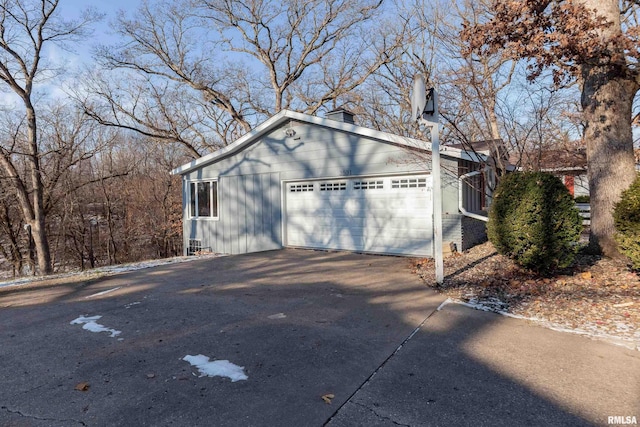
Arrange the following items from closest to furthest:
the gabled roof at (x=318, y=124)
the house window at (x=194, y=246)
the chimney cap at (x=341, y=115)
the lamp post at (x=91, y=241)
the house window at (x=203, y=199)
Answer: the gabled roof at (x=318, y=124) < the chimney cap at (x=341, y=115) < the house window at (x=203, y=199) < the house window at (x=194, y=246) < the lamp post at (x=91, y=241)

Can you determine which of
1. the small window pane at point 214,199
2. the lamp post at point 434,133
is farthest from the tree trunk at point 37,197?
the lamp post at point 434,133

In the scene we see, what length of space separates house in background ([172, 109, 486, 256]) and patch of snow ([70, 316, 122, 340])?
6.53 meters

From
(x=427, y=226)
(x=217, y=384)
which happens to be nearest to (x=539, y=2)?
(x=427, y=226)

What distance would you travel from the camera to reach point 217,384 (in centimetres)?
281

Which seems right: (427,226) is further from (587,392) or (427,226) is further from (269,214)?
(587,392)

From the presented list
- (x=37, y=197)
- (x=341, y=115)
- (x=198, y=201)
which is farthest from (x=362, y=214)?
(x=37, y=197)

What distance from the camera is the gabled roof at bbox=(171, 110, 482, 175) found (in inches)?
326

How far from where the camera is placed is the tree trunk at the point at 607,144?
627 centimetres

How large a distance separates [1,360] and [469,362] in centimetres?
418

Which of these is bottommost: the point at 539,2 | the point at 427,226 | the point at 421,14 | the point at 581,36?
the point at 427,226

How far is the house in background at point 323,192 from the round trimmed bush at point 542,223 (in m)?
2.76

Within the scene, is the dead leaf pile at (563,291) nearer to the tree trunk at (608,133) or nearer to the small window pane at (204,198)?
the tree trunk at (608,133)

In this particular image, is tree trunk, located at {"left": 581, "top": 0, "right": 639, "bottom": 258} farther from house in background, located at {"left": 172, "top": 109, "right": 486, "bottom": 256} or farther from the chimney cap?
the chimney cap

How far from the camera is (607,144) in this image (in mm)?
6383
